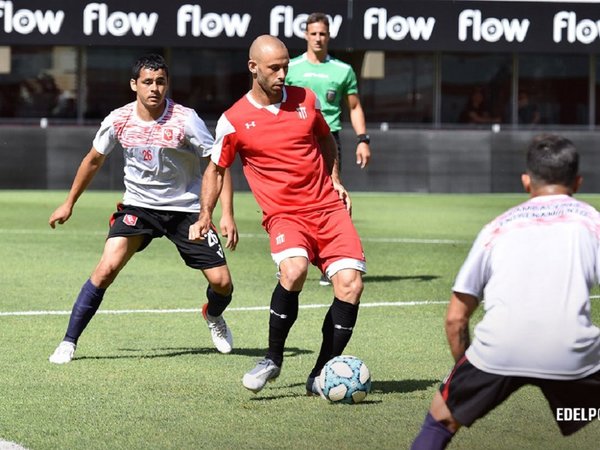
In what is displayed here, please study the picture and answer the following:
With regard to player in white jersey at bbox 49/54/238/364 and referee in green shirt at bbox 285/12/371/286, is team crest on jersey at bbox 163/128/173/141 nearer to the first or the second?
player in white jersey at bbox 49/54/238/364

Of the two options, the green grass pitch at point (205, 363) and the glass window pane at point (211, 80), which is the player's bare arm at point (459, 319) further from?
the glass window pane at point (211, 80)

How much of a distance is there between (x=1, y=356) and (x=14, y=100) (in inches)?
783

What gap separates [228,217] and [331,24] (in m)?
20.2

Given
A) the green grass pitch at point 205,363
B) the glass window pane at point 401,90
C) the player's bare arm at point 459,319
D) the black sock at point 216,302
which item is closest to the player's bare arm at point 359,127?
the green grass pitch at point 205,363

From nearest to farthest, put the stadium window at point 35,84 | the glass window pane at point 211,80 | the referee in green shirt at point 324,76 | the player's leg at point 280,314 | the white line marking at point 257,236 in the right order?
the player's leg at point 280,314 < the referee in green shirt at point 324,76 < the white line marking at point 257,236 < the stadium window at point 35,84 < the glass window pane at point 211,80

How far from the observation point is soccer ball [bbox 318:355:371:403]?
289 inches

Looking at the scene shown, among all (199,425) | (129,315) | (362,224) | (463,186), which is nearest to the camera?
(199,425)

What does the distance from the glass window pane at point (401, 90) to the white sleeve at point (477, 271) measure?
77.3 feet

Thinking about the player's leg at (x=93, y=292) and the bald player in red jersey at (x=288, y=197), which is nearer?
the bald player in red jersey at (x=288, y=197)

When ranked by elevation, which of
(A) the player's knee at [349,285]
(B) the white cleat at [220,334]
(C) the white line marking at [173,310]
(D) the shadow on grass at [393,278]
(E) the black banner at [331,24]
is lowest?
(C) the white line marking at [173,310]

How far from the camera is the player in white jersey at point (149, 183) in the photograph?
28.8 feet

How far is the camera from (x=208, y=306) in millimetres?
9250

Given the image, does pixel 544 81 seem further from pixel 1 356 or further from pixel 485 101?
pixel 1 356

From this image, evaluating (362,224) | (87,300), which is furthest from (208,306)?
(362,224)
